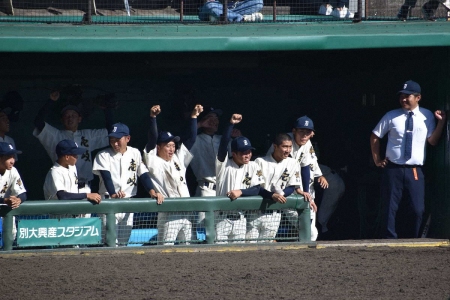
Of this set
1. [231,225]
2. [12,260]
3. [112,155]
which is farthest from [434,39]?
[12,260]

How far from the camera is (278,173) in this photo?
23.5 feet

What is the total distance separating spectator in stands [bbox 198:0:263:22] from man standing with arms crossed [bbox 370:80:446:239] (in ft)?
6.05

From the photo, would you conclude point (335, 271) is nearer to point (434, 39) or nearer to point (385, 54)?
point (434, 39)

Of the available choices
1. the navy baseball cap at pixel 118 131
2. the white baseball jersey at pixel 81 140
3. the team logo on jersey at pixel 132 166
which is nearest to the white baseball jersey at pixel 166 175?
the team logo on jersey at pixel 132 166

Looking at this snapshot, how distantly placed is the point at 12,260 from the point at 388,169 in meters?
3.62

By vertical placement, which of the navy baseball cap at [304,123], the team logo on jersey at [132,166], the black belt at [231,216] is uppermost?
the navy baseball cap at [304,123]

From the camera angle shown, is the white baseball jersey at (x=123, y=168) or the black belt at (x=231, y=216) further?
the white baseball jersey at (x=123, y=168)

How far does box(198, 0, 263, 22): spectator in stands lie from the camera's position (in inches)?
299

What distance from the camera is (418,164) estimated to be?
23.7 feet

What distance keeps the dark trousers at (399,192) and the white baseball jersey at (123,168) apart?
7.71 feet

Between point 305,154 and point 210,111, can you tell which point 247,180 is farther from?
point 210,111

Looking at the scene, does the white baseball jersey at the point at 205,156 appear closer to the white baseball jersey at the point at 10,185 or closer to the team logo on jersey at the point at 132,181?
the team logo on jersey at the point at 132,181

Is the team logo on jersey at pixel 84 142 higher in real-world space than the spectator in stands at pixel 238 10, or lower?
lower

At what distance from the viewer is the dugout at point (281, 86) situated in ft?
23.9
